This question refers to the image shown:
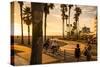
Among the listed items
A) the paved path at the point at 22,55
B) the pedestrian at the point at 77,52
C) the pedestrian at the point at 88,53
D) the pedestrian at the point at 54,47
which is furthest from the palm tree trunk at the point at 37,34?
the pedestrian at the point at 88,53

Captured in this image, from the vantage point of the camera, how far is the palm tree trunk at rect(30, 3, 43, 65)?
250cm

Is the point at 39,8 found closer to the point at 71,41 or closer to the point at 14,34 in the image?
the point at 14,34

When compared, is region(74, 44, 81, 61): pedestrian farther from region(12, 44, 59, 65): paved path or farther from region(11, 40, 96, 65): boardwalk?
region(12, 44, 59, 65): paved path

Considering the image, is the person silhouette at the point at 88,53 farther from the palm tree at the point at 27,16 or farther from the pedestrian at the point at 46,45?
the palm tree at the point at 27,16

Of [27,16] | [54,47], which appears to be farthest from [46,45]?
[27,16]

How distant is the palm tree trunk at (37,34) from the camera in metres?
2.50

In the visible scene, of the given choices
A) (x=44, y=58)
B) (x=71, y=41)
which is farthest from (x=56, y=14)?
(x=44, y=58)

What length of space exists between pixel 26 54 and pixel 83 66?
33.2 inches

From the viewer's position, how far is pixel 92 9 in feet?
9.20

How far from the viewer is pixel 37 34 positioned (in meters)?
2.53

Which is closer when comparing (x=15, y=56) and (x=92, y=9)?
(x=15, y=56)
